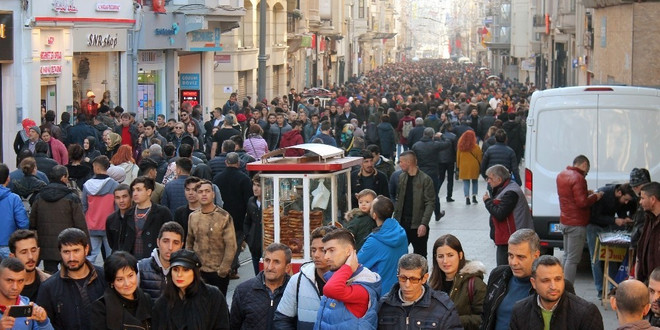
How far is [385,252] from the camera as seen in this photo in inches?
396

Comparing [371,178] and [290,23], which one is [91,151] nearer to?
[371,178]

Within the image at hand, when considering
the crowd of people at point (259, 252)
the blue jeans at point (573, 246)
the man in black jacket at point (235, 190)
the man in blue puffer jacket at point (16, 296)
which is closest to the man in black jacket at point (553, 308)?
the crowd of people at point (259, 252)

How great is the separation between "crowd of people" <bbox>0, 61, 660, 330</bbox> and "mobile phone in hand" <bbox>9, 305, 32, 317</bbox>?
16mm

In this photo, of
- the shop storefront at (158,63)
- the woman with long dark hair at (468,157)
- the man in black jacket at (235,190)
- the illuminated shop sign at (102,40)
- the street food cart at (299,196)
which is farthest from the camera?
the shop storefront at (158,63)

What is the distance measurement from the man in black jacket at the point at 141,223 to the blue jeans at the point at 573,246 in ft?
14.7

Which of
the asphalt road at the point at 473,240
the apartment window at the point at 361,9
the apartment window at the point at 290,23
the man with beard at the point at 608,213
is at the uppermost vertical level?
the apartment window at the point at 361,9

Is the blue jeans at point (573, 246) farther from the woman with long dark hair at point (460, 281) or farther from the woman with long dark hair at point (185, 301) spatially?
the woman with long dark hair at point (185, 301)

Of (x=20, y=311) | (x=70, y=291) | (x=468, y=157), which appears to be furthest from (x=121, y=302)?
(x=468, y=157)

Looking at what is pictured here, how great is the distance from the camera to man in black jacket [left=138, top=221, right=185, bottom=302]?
29.2 feet

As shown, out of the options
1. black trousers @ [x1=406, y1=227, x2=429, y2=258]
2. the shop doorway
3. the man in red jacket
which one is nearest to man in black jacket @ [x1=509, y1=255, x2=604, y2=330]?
the man in red jacket

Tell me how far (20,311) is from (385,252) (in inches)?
131

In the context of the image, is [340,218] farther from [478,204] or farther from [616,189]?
[478,204]

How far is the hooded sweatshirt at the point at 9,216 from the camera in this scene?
11.7 meters

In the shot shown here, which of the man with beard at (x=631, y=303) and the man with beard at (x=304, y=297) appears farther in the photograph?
the man with beard at (x=304, y=297)
